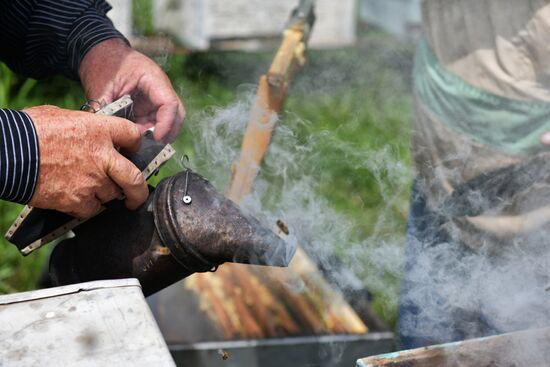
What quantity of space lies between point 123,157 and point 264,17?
6.48m

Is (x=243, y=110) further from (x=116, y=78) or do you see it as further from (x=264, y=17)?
(x=264, y=17)

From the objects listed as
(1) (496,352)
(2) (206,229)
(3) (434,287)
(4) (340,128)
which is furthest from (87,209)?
(4) (340,128)

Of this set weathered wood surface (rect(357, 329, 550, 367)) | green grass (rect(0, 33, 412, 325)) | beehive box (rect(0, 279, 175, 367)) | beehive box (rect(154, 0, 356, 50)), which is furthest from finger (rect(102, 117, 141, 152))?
beehive box (rect(154, 0, 356, 50))

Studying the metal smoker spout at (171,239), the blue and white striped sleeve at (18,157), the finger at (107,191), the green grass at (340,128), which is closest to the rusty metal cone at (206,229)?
the metal smoker spout at (171,239)

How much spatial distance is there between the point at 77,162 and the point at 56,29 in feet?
3.32

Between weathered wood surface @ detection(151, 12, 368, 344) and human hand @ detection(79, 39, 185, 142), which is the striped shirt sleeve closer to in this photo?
human hand @ detection(79, 39, 185, 142)

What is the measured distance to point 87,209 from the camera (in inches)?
77.4

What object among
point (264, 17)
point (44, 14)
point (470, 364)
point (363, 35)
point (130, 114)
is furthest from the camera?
point (363, 35)

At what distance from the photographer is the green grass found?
3.30 metres

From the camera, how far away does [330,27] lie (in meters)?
8.47

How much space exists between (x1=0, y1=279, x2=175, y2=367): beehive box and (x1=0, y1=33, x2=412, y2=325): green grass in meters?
1.20

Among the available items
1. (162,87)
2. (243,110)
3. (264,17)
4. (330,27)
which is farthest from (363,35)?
(162,87)

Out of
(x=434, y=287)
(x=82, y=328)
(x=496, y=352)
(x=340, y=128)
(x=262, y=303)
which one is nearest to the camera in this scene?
(x=82, y=328)

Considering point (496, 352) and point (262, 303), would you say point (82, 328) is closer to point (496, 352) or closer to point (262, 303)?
point (496, 352)
